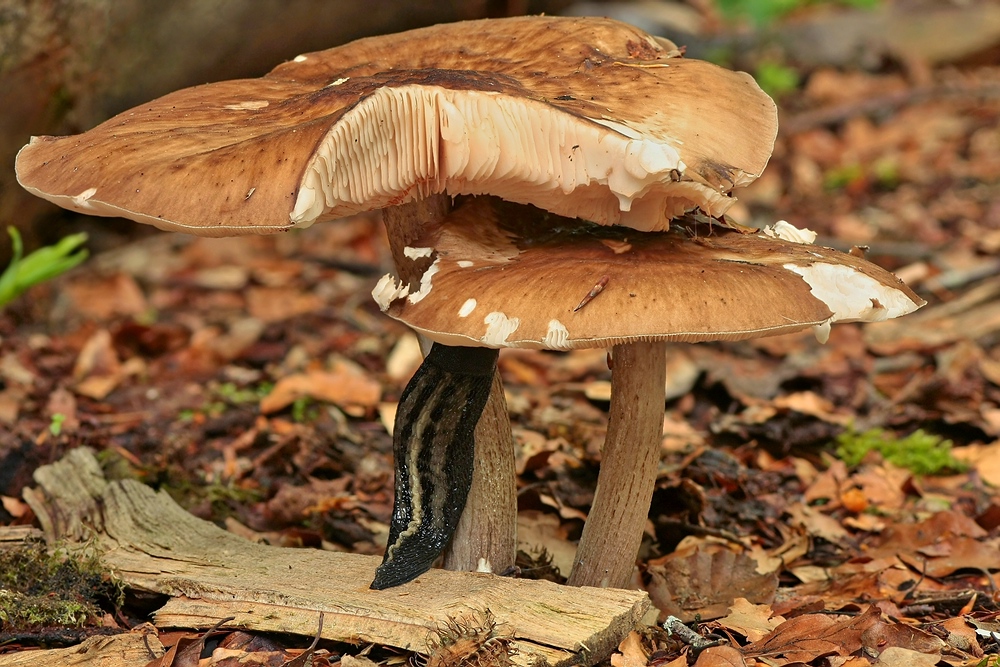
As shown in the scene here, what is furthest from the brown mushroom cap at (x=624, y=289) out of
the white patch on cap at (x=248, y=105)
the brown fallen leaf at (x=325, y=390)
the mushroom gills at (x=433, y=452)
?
the brown fallen leaf at (x=325, y=390)

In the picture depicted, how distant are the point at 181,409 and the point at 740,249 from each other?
3.57 m

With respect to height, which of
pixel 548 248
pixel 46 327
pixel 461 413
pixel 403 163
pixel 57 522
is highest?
pixel 403 163

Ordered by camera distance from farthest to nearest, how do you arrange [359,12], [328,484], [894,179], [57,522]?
1. [894,179]
2. [359,12]
3. [328,484]
4. [57,522]

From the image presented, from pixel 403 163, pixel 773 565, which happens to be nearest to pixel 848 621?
pixel 773 565

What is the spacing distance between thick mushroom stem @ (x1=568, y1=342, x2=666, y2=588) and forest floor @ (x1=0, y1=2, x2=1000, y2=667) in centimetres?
31

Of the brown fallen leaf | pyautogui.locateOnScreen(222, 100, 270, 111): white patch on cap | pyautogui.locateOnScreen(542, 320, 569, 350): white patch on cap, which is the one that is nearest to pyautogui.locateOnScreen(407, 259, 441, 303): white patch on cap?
A: pyautogui.locateOnScreen(542, 320, 569, 350): white patch on cap

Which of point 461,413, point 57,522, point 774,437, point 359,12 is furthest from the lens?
point 359,12

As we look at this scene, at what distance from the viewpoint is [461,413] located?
128 inches

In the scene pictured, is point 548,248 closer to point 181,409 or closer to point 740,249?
point 740,249

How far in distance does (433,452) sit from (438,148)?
43.8 inches

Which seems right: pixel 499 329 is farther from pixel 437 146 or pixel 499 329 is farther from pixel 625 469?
pixel 625 469

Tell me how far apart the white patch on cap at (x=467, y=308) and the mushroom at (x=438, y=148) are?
10cm

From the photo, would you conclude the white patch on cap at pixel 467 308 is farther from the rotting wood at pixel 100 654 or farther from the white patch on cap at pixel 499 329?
the rotting wood at pixel 100 654

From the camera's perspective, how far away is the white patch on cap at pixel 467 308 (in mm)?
2648
